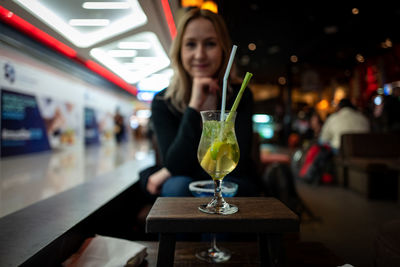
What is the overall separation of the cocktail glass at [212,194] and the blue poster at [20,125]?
5.57m

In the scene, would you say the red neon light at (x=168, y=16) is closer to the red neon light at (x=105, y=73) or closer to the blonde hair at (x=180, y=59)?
the blonde hair at (x=180, y=59)

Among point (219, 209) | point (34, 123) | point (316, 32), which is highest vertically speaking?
point (316, 32)

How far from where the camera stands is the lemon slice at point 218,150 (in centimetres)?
81

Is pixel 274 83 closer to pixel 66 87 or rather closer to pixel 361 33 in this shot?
pixel 361 33

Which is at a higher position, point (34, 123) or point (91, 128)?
point (34, 123)

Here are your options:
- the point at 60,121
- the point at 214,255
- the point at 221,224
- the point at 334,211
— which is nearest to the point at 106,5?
the point at 214,255

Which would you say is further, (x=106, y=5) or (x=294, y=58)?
(x=294, y=58)

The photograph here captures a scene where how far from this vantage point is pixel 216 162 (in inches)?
32.1

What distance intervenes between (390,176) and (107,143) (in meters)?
10.0

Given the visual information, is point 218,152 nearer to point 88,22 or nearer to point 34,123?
point 88,22

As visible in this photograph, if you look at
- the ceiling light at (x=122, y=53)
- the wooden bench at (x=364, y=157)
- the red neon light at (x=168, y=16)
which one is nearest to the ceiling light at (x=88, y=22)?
the red neon light at (x=168, y=16)

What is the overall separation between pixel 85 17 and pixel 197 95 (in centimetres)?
225

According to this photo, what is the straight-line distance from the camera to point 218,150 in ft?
2.65

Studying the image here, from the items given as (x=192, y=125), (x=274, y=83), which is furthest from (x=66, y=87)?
(x=274, y=83)
